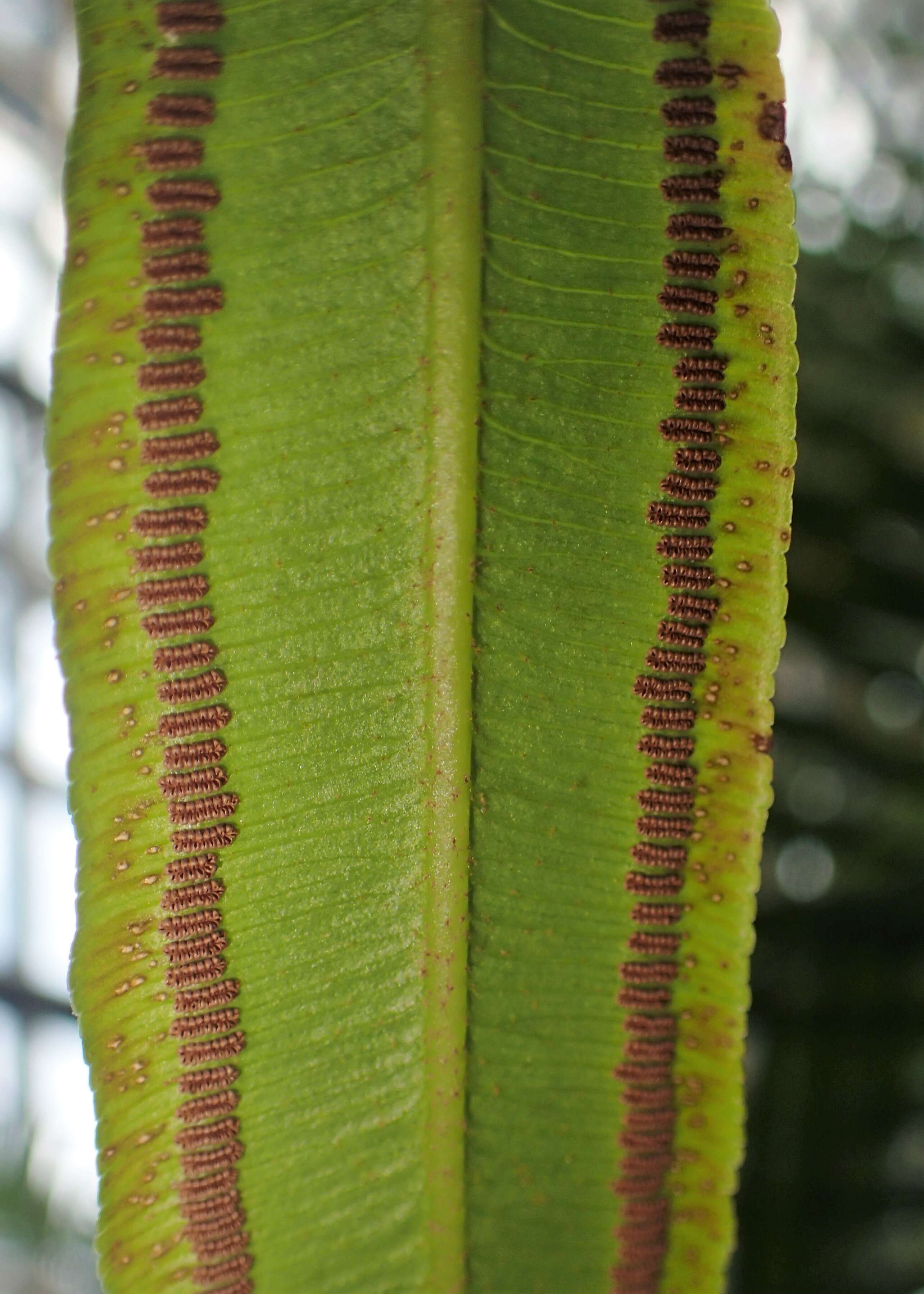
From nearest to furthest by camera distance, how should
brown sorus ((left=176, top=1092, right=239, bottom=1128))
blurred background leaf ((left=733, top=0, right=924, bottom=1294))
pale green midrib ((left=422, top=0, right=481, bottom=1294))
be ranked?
pale green midrib ((left=422, top=0, right=481, bottom=1294)) → brown sorus ((left=176, top=1092, right=239, bottom=1128)) → blurred background leaf ((left=733, top=0, right=924, bottom=1294))

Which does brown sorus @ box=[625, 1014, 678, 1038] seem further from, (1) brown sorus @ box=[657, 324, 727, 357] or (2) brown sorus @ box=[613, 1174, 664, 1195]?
(1) brown sorus @ box=[657, 324, 727, 357]

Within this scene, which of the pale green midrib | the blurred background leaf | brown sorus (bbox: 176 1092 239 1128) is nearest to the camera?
the pale green midrib

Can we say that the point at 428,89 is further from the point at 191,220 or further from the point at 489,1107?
the point at 489,1107

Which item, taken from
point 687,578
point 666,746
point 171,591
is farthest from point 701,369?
point 171,591

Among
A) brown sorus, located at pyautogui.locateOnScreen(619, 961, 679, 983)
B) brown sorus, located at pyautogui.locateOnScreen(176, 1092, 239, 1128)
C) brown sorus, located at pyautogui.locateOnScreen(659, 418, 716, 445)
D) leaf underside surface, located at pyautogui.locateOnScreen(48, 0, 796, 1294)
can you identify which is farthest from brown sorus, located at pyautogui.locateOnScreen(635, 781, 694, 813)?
brown sorus, located at pyautogui.locateOnScreen(176, 1092, 239, 1128)

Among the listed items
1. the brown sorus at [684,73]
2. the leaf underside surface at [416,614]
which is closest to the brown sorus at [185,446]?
the leaf underside surface at [416,614]

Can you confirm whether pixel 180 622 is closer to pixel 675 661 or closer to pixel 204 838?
pixel 204 838

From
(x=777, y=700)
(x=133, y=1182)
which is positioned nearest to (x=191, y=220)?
(x=133, y=1182)
